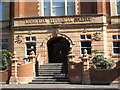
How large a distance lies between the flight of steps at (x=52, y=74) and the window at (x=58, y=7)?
5644 millimetres

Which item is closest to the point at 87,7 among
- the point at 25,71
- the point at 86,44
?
the point at 86,44

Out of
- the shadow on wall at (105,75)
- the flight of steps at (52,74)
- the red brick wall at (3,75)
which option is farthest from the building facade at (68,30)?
the shadow on wall at (105,75)

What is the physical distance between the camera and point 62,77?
18.0 m

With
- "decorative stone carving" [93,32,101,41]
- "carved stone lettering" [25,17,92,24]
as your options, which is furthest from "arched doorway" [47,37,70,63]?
"decorative stone carving" [93,32,101,41]

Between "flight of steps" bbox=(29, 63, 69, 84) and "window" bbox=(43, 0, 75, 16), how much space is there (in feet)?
18.5

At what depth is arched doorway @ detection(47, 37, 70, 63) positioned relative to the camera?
22.4 metres

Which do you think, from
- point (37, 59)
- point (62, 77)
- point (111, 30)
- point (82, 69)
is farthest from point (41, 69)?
point (111, 30)

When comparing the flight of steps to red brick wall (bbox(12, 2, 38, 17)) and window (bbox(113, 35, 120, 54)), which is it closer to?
window (bbox(113, 35, 120, 54))

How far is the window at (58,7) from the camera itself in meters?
22.9

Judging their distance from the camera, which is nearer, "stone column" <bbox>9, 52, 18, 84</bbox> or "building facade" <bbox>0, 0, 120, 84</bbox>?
"stone column" <bbox>9, 52, 18, 84</bbox>

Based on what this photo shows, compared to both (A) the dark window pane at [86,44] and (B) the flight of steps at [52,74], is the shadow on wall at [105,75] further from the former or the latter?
(A) the dark window pane at [86,44]

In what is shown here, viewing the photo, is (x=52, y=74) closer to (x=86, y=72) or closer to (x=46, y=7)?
(x=86, y=72)

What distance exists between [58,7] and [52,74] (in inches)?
297

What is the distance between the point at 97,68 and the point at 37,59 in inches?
203
